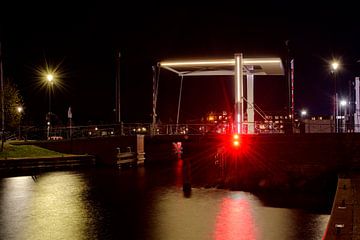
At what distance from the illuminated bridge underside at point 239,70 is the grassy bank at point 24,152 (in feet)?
37.8

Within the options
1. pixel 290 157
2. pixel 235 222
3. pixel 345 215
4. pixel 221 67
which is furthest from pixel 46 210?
pixel 221 67

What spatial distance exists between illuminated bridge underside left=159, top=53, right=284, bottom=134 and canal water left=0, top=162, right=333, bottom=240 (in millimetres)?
6611

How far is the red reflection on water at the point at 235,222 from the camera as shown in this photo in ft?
40.7

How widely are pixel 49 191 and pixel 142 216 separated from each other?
25.2 ft

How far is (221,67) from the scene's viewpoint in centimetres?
3136

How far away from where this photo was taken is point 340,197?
1429 centimetres

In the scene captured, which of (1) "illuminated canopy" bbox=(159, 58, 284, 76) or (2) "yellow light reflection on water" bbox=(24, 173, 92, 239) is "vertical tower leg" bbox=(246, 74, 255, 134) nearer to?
(1) "illuminated canopy" bbox=(159, 58, 284, 76)

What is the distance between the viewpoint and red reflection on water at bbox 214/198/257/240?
12413 millimetres

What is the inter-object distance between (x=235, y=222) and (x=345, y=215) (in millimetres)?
3672

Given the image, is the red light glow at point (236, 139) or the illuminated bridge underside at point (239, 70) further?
the illuminated bridge underside at point (239, 70)

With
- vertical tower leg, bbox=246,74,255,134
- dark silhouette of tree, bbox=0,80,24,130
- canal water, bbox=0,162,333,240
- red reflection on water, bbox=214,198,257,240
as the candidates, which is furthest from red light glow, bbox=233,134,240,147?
dark silhouette of tree, bbox=0,80,24,130

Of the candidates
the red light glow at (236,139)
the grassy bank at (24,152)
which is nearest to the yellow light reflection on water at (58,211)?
the red light glow at (236,139)

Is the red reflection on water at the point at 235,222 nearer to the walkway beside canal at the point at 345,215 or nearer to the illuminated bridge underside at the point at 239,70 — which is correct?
the walkway beside canal at the point at 345,215

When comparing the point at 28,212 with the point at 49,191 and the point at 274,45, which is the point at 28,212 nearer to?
the point at 49,191
